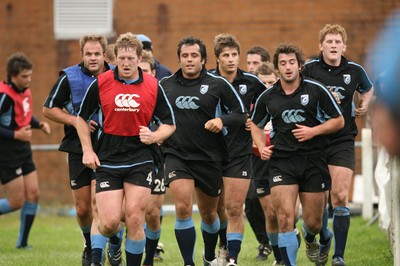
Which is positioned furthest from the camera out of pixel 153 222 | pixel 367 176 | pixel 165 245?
pixel 367 176

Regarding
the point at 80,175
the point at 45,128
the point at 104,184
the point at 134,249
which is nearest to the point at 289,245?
the point at 134,249

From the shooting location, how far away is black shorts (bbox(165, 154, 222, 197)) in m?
8.74

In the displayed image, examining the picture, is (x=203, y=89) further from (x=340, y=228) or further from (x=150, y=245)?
(x=340, y=228)

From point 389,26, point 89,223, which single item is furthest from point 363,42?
point 389,26

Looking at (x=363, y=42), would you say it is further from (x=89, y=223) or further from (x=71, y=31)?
(x=89, y=223)

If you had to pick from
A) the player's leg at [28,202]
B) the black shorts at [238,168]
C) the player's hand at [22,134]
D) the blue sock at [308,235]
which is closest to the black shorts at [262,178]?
the black shorts at [238,168]

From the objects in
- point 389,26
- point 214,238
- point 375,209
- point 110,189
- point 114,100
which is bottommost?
point 375,209

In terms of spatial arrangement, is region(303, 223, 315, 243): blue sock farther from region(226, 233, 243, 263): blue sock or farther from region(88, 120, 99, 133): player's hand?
region(88, 120, 99, 133): player's hand

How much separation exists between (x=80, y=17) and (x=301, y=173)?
1245 centimetres

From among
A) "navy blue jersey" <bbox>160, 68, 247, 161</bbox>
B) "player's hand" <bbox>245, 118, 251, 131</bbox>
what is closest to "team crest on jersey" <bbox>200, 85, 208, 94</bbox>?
"navy blue jersey" <bbox>160, 68, 247, 161</bbox>

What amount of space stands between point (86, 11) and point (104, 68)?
36.2ft

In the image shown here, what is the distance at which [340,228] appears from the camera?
9102 mm

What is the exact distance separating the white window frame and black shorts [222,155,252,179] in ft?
35.7

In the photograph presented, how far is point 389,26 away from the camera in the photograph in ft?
10.6
